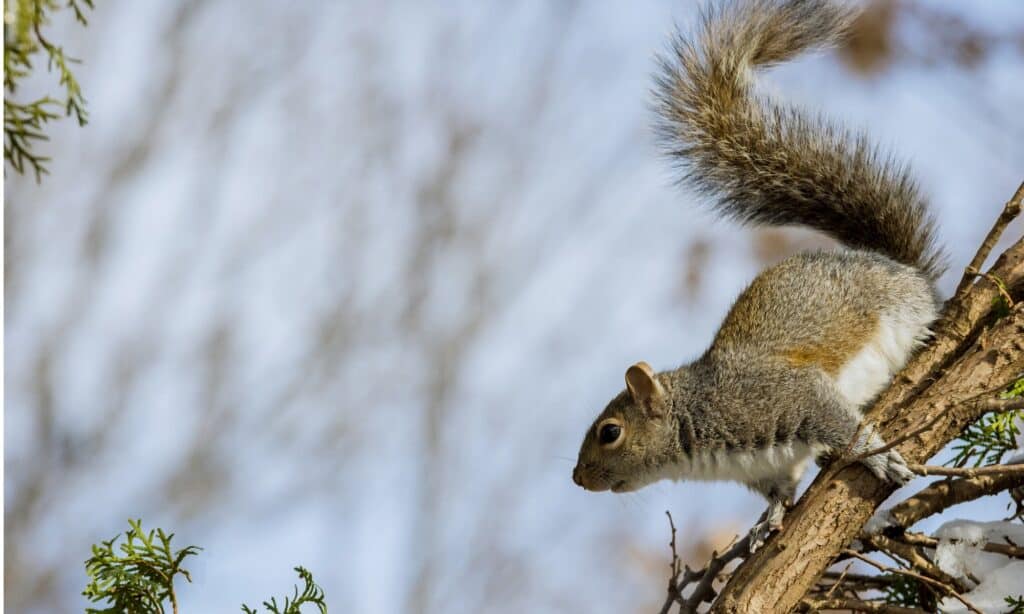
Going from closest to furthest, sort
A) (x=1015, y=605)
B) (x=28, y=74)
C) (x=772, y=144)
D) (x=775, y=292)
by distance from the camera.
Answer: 1. (x=28, y=74)
2. (x=1015, y=605)
3. (x=775, y=292)
4. (x=772, y=144)

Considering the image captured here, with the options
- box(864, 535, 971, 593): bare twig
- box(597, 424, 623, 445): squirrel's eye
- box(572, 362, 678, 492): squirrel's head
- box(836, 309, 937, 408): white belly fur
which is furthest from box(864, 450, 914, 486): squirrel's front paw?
box(597, 424, 623, 445): squirrel's eye

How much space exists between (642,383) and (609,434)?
0.41ft

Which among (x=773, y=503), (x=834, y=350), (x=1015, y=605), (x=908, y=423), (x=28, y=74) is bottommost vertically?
(x=1015, y=605)

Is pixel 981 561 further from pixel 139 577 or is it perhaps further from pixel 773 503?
pixel 139 577

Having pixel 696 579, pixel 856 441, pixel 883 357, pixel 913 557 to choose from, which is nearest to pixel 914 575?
pixel 913 557

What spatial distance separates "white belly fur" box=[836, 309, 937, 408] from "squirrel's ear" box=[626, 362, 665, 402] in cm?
34

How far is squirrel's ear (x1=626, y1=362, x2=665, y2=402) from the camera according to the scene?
197 cm

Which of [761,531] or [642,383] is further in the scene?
[642,383]

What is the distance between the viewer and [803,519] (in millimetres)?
1384

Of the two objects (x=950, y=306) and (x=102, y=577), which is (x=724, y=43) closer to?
(x=950, y=306)

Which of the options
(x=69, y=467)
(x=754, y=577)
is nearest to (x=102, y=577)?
(x=754, y=577)

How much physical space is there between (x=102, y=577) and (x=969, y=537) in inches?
45.0

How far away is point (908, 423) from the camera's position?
4.91ft

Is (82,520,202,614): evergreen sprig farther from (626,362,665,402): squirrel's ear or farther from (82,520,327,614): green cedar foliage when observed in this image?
(626,362,665,402): squirrel's ear
